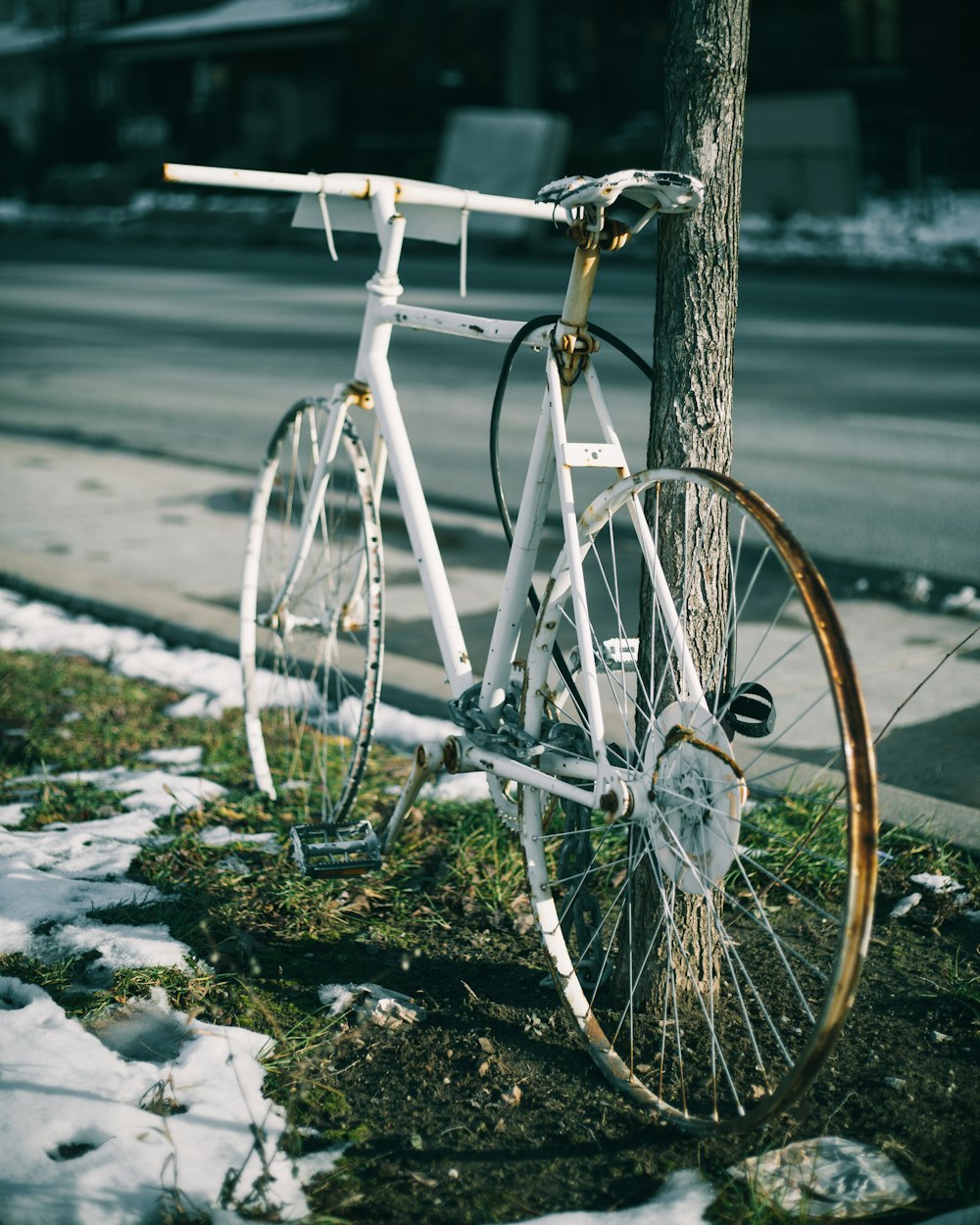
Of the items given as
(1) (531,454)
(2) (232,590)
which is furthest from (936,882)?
(2) (232,590)

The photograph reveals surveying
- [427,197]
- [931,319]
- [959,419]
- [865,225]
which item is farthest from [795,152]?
[427,197]

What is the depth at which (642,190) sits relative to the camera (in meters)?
2.58

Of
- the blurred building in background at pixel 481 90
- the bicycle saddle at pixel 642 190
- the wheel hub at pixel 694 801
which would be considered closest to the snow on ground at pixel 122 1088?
the wheel hub at pixel 694 801

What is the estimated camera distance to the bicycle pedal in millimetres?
3279

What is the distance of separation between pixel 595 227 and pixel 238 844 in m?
1.79

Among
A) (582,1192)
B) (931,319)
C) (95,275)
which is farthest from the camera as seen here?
(95,275)

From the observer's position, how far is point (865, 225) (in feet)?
79.9

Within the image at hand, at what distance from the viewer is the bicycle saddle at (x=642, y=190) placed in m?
2.46

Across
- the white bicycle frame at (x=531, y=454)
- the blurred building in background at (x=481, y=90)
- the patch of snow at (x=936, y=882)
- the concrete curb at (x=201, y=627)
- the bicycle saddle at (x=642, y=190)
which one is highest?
the blurred building in background at (x=481, y=90)

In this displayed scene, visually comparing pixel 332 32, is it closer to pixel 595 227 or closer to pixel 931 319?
pixel 931 319

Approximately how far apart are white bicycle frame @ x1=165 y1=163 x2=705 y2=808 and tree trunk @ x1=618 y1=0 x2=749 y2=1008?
15 centimetres

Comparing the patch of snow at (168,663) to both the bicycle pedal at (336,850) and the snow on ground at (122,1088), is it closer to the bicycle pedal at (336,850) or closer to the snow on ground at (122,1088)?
the bicycle pedal at (336,850)

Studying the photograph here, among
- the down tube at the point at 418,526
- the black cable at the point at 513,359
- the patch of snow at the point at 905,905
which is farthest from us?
the patch of snow at the point at 905,905

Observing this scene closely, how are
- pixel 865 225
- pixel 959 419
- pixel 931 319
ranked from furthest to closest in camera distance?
pixel 865 225 → pixel 931 319 → pixel 959 419
